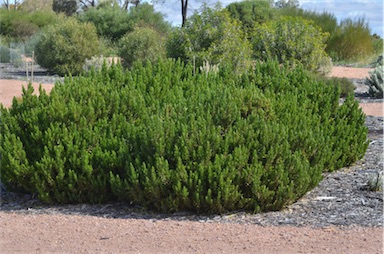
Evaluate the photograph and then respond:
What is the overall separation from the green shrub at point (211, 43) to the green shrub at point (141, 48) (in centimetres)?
322

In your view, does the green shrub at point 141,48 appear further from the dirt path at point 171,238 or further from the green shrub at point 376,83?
the dirt path at point 171,238

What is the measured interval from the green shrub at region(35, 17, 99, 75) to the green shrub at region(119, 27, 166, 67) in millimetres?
1539

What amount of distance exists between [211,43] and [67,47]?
7297 mm

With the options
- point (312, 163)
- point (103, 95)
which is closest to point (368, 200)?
point (312, 163)

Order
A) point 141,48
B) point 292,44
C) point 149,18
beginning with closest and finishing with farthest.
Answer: point 292,44 < point 141,48 < point 149,18

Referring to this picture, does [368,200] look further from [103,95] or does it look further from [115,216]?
[103,95]

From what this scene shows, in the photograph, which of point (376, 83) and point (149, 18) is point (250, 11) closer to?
point (149, 18)

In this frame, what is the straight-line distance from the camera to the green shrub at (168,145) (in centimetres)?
654

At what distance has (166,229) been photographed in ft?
19.6

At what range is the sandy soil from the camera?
5.35 meters

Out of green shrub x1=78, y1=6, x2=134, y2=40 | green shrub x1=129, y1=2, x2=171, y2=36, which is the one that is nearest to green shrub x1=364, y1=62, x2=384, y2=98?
green shrub x1=78, y1=6, x2=134, y2=40

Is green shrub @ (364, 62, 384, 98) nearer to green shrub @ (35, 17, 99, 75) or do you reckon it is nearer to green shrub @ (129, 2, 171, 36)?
green shrub @ (35, 17, 99, 75)

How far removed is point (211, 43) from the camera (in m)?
20.0

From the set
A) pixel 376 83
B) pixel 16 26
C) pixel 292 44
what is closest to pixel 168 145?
pixel 376 83
